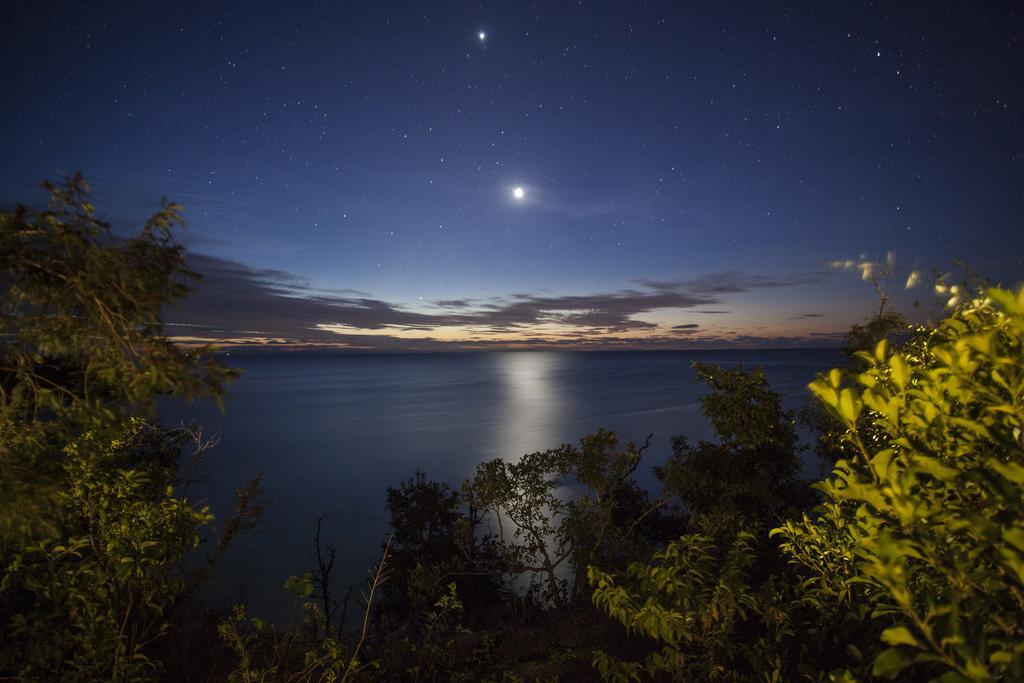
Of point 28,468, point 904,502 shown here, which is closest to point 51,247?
point 28,468

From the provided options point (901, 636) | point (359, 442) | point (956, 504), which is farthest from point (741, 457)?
point (359, 442)

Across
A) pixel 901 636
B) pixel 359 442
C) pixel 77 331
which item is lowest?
pixel 359 442

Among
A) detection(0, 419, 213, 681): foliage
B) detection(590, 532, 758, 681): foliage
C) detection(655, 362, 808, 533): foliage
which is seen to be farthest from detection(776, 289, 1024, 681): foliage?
detection(655, 362, 808, 533): foliage

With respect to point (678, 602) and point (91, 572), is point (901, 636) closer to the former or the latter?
point (678, 602)

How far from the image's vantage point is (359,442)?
5819 centimetres

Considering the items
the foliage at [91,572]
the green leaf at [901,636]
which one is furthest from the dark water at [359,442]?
the green leaf at [901,636]

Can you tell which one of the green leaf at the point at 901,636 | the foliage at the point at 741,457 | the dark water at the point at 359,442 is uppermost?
the green leaf at the point at 901,636

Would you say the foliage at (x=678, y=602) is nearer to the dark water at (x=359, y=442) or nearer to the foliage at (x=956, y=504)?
the foliage at (x=956, y=504)

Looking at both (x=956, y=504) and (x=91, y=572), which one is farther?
(x=91, y=572)

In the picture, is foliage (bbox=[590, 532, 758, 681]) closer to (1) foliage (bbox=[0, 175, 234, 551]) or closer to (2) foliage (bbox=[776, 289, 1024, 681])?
(2) foliage (bbox=[776, 289, 1024, 681])

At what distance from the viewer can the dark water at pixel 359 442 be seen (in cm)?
2819

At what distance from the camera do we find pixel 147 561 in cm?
435

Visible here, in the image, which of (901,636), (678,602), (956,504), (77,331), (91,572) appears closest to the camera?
(901,636)

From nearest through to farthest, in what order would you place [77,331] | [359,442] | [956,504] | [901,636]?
[901,636] < [956,504] < [77,331] < [359,442]
